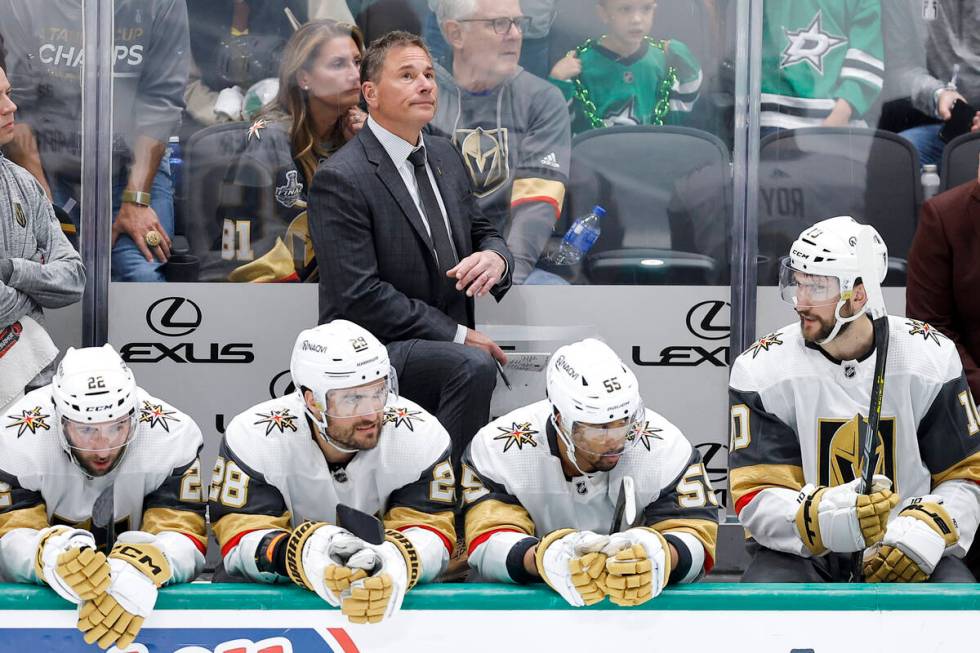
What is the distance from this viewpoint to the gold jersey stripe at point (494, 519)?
332 centimetres

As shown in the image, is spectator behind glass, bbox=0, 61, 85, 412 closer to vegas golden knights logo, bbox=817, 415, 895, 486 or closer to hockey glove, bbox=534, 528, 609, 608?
hockey glove, bbox=534, 528, 609, 608

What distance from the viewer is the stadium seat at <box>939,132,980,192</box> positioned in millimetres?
4809

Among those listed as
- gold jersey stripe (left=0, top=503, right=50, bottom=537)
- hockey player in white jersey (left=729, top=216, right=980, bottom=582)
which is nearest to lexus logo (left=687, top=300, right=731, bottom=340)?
hockey player in white jersey (left=729, top=216, right=980, bottom=582)

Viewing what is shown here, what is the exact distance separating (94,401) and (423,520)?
850mm

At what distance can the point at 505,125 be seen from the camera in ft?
16.1

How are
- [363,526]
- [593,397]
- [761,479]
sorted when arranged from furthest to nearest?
[761,479] → [593,397] → [363,526]

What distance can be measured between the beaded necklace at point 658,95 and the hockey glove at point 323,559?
2237mm

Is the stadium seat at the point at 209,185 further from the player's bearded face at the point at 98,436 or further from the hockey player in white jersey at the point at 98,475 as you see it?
the player's bearded face at the point at 98,436

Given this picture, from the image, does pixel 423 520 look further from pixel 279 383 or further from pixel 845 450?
pixel 279 383

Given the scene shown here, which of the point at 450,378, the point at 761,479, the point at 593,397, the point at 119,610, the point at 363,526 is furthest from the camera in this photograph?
the point at 450,378

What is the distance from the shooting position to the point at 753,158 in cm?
479

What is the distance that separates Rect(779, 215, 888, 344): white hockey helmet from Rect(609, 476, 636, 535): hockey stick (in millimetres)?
712

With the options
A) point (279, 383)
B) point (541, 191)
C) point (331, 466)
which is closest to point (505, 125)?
point (541, 191)

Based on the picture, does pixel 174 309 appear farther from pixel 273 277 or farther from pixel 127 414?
pixel 127 414
